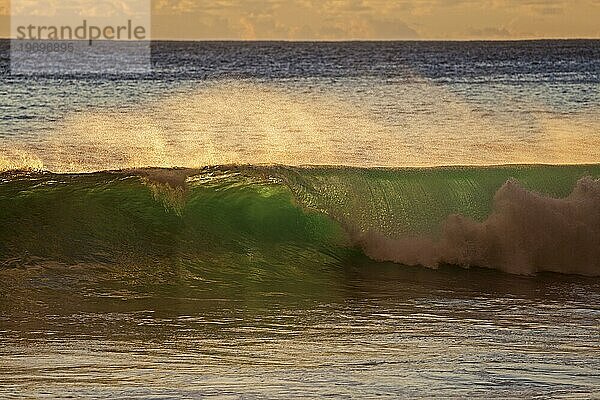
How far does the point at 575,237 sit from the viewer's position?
35.6 feet

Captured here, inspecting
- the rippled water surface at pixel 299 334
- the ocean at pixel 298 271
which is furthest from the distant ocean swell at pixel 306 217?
the rippled water surface at pixel 299 334

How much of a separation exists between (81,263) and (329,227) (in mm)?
2520

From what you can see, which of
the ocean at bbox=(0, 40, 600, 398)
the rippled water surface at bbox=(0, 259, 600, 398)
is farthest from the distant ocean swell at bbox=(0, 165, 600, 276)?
the rippled water surface at bbox=(0, 259, 600, 398)

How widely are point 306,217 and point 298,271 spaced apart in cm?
119

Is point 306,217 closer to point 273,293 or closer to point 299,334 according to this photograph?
point 273,293

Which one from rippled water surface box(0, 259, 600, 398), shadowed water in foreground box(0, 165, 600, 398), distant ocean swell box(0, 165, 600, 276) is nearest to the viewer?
rippled water surface box(0, 259, 600, 398)

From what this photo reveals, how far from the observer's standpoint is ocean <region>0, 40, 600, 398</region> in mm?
6520

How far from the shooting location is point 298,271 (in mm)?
10633

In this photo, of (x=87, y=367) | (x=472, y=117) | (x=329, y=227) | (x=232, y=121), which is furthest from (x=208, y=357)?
(x=472, y=117)

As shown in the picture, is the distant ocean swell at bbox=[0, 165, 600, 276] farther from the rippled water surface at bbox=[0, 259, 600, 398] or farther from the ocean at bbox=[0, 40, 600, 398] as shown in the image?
the rippled water surface at bbox=[0, 259, 600, 398]

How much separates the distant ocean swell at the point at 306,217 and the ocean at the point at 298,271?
0.08ft

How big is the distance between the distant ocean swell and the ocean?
0.02 meters

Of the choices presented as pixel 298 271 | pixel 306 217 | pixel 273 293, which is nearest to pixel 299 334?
pixel 273 293

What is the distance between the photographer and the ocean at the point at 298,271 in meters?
6.52
